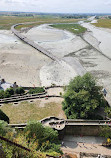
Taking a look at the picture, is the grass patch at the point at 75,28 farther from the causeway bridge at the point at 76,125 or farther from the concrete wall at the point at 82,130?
Answer: the concrete wall at the point at 82,130

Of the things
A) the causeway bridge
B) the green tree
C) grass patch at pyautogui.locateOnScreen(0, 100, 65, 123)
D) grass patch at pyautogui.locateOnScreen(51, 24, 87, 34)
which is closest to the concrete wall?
the causeway bridge

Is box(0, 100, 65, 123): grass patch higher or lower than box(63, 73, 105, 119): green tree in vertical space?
lower

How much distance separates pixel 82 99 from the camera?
19.5 m

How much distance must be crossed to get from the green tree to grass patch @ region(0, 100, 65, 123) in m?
1.74

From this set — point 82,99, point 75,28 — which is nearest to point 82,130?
point 82,99

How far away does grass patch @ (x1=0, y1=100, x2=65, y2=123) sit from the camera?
65.4 ft

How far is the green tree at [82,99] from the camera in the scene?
63.4 ft

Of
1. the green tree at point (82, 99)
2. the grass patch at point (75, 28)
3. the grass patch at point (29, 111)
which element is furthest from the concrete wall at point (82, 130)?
the grass patch at point (75, 28)

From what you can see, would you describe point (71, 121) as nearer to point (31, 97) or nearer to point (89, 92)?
point (89, 92)

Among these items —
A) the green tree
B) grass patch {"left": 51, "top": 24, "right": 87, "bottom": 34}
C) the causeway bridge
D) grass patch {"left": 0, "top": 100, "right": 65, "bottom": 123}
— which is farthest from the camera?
grass patch {"left": 51, "top": 24, "right": 87, "bottom": 34}

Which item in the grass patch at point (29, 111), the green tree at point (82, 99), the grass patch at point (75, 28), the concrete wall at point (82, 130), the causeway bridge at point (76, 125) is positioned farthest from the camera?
the grass patch at point (75, 28)

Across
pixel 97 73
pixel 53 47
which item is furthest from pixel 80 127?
pixel 53 47

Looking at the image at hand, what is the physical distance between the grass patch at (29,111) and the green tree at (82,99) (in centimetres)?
174

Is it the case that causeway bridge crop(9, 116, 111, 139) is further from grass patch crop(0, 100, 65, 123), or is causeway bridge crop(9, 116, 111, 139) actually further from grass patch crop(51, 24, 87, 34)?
grass patch crop(51, 24, 87, 34)
